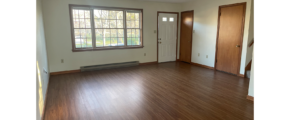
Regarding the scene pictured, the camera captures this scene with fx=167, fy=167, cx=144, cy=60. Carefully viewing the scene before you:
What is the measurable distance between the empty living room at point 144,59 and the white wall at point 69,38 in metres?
0.02

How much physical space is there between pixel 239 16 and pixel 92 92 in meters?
4.13

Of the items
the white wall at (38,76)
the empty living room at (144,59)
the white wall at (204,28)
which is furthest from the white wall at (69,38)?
the white wall at (38,76)

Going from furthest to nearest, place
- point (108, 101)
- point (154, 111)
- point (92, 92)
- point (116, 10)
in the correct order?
point (116, 10)
point (92, 92)
point (108, 101)
point (154, 111)

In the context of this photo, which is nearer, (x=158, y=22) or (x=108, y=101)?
(x=108, y=101)

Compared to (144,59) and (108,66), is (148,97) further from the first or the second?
(144,59)

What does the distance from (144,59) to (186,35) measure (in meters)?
1.83

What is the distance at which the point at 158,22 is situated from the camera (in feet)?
→ 20.2

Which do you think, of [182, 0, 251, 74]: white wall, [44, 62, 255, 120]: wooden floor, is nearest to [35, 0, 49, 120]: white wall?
[44, 62, 255, 120]: wooden floor

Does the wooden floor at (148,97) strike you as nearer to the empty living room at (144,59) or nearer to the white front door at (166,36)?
the empty living room at (144,59)

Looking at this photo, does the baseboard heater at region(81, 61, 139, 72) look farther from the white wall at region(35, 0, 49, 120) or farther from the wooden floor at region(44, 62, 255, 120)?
the white wall at region(35, 0, 49, 120)

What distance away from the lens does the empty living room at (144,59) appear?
2.73 m
